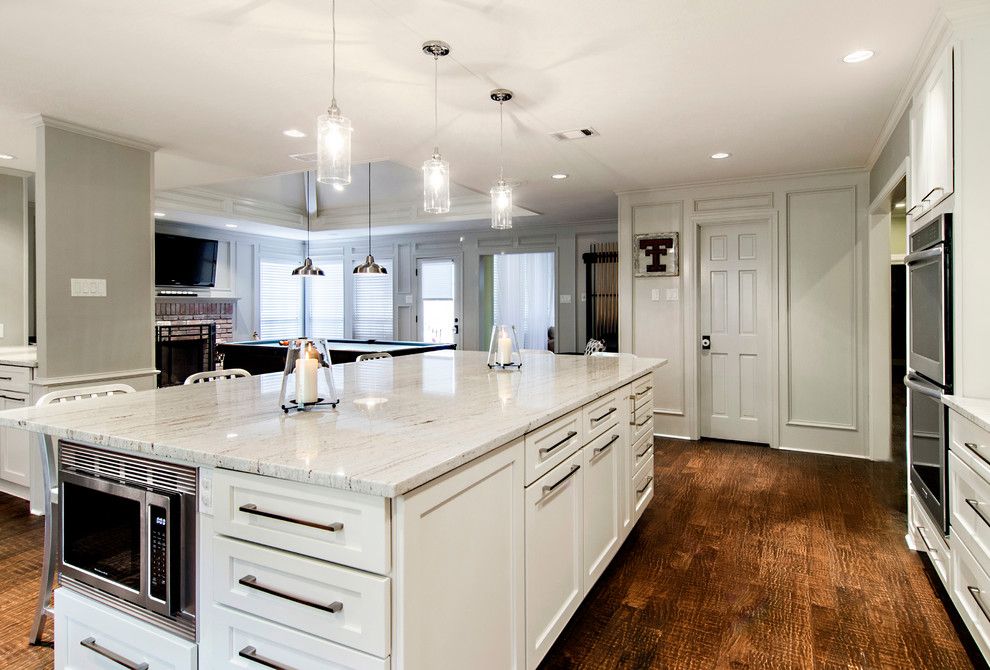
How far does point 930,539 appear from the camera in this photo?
8.52ft

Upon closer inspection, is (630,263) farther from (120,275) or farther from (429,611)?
(429,611)

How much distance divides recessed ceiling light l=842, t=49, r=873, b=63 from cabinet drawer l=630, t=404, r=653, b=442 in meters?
1.89

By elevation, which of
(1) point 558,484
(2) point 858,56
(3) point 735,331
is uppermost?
(2) point 858,56

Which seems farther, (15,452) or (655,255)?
(655,255)

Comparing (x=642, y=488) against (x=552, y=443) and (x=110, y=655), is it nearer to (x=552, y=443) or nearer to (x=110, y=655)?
(x=552, y=443)

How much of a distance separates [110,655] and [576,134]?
347cm

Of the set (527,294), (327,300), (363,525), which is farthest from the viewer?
(327,300)

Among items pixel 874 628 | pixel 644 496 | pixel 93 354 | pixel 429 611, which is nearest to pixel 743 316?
pixel 644 496

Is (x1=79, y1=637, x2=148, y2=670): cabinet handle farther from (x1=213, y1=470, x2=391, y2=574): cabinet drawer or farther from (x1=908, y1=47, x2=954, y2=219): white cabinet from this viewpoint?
(x1=908, y1=47, x2=954, y2=219): white cabinet

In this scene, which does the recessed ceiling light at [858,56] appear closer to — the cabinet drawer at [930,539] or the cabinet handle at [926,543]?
the cabinet drawer at [930,539]

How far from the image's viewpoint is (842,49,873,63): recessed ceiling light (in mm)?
2612

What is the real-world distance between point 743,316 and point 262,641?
491cm

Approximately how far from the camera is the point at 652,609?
2.34 metres

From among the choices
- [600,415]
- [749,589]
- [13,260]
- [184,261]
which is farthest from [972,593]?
[184,261]
